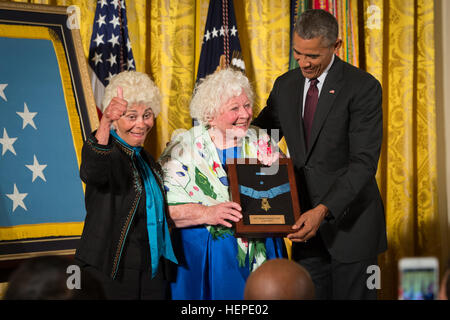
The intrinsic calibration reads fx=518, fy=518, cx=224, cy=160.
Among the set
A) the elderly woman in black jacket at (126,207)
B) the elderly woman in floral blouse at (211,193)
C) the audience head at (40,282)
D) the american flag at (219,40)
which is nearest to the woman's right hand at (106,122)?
the elderly woman in black jacket at (126,207)

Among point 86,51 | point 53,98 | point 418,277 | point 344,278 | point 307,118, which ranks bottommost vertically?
point 344,278

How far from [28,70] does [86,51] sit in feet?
2.03

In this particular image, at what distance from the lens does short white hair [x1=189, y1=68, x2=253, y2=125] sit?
249 centimetres

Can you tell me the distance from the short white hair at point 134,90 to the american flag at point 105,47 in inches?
47.2

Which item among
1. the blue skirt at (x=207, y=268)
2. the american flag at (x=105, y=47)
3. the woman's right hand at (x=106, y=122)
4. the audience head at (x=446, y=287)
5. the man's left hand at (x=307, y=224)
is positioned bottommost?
the blue skirt at (x=207, y=268)

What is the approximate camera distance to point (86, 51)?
11.9 ft

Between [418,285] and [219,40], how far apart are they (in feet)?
8.37

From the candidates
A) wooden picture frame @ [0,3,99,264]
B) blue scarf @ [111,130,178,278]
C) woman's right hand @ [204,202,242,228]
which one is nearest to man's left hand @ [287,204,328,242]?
woman's right hand @ [204,202,242,228]

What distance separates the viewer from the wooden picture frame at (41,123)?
2910 mm

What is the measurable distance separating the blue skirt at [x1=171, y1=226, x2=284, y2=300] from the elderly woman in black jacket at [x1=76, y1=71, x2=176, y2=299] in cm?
10

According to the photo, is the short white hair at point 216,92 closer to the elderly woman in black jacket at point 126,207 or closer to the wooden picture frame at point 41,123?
the elderly woman in black jacket at point 126,207
